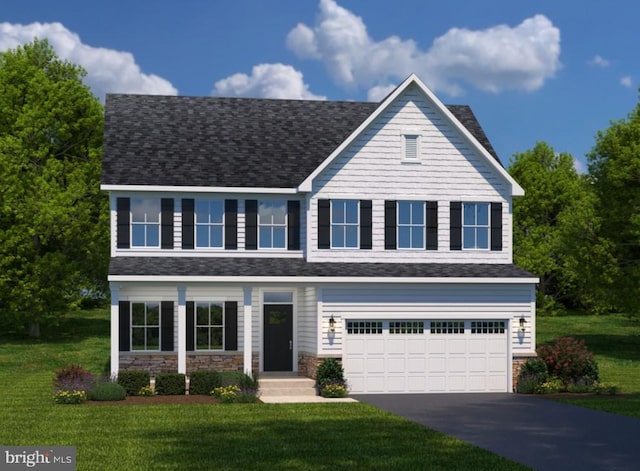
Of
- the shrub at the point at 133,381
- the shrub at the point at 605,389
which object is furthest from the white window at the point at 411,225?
the shrub at the point at 133,381

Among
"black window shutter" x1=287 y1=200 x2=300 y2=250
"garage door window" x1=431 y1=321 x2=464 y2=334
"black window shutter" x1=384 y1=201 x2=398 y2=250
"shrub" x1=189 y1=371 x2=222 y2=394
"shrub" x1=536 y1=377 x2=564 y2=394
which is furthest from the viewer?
"black window shutter" x1=287 y1=200 x2=300 y2=250

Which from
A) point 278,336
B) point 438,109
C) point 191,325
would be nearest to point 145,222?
point 191,325

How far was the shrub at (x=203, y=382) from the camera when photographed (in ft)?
97.6

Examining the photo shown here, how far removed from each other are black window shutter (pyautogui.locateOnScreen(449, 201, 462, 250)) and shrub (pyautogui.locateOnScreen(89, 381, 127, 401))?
1210 cm

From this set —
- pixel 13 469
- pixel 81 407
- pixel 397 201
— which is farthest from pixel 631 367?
pixel 13 469

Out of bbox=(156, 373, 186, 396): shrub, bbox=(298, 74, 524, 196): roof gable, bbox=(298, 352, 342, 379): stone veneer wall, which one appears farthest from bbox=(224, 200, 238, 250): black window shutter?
bbox=(156, 373, 186, 396): shrub

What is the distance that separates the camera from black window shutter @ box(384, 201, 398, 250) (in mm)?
33312

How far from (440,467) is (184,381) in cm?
1436

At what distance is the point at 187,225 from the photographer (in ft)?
110

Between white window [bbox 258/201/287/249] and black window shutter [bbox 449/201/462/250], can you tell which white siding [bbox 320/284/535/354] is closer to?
black window shutter [bbox 449/201/462/250]

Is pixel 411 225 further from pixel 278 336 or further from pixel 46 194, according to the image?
pixel 46 194

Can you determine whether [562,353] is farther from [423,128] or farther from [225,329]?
[225,329]

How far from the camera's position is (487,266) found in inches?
1315

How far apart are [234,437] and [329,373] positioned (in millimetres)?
9689
